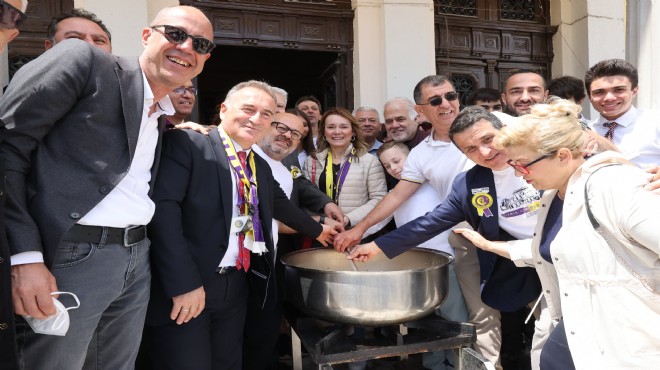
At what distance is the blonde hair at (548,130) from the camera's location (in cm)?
184

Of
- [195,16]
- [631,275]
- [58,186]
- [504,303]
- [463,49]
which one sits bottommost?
[504,303]

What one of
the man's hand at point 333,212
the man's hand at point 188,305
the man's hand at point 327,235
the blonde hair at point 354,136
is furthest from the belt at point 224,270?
the blonde hair at point 354,136

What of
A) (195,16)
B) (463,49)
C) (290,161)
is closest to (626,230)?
(195,16)

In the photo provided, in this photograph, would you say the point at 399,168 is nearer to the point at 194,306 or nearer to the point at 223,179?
the point at 223,179

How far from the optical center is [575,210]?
178 centimetres

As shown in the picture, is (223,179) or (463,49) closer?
(223,179)

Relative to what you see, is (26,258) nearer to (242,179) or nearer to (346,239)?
(242,179)

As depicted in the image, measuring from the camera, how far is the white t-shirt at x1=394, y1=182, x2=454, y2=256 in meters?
3.16

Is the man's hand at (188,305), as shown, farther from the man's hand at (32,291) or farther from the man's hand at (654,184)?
the man's hand at (654,184)

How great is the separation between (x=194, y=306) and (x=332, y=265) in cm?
115

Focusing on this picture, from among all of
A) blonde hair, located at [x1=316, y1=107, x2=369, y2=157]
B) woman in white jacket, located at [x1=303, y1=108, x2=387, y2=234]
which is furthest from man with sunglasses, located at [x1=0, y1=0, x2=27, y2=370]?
blonde hair, located at [x1=316, y1=107, x2=369, y2=157]

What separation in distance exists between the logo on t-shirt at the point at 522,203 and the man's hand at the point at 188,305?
5.52 feet

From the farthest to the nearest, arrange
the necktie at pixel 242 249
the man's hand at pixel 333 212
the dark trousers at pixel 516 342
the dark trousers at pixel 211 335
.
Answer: the dark trousers at pixel 516 342 < the man's hand at pixel 333 212 < the necktie at pixel 242 249 < the dark trousers at pixel 211 335

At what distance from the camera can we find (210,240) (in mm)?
2090
